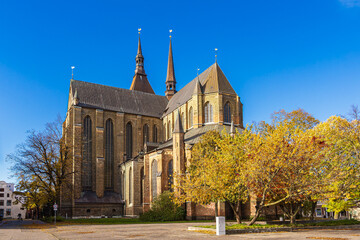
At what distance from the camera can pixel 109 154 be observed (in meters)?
56.9

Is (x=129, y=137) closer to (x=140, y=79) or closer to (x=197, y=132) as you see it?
(x=197, y=132)

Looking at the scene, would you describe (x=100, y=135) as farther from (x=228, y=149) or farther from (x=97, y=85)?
(x=228, y=149)

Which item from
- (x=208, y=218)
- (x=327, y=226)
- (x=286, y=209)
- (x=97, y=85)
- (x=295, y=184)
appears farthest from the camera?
(x=97, y=85)

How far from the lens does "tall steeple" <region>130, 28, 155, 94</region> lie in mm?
77375

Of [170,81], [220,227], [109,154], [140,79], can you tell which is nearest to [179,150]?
[109,154]

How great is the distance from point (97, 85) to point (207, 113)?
69.8 feet

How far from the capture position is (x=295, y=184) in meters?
22.2

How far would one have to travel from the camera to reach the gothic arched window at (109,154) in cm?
5594

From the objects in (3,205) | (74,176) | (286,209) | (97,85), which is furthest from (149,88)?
(3,205)

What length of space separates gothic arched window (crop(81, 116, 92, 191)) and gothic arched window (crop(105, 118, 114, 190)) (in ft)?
9.13

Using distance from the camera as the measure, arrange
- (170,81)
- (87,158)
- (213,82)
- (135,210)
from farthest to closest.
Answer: (170,81) < (87,158) < (213,82) < (135,210)

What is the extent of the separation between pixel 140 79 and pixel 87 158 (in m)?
29.3

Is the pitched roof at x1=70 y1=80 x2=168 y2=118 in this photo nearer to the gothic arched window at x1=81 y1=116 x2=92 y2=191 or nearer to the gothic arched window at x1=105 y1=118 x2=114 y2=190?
the gothic arched window at x1=105 y1=118 x2=114 y2=190

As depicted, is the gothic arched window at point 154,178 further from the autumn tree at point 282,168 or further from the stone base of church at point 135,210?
the autumn tree at point 282,168
